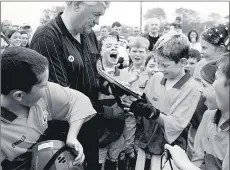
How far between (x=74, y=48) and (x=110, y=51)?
0.65 m

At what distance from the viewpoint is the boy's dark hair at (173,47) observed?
1575 millimetres

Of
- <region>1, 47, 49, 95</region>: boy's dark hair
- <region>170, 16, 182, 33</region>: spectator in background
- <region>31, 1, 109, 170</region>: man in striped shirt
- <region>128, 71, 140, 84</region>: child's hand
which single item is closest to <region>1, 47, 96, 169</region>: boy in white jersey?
<region>1, 47, 49, 95</region>: boy's dark hair

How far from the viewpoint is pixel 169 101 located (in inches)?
61.9

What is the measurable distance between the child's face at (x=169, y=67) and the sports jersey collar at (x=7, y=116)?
0.73 meters

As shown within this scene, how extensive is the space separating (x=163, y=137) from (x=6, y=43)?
1278 millimetres

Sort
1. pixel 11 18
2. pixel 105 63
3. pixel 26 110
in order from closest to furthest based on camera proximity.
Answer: pixel 26 110, pixel 11 18, pixel 105 63

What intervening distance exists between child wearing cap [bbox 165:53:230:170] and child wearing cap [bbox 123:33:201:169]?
0.21m

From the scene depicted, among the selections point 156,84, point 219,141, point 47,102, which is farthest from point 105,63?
point 219,141

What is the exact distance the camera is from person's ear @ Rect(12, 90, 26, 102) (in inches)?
46.9

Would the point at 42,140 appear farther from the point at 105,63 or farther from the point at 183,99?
the point at 105,63

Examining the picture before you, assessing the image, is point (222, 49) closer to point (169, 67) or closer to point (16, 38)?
point (169, 67)

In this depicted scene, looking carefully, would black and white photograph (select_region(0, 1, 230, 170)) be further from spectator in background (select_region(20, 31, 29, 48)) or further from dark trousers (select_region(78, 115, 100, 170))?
spectator in background (select_region(20, 31, 29, 48))

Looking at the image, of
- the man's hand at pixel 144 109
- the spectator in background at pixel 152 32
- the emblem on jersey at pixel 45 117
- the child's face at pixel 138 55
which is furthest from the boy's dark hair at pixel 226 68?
the spectator in background at pixel 152 32

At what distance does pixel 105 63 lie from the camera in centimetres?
212
